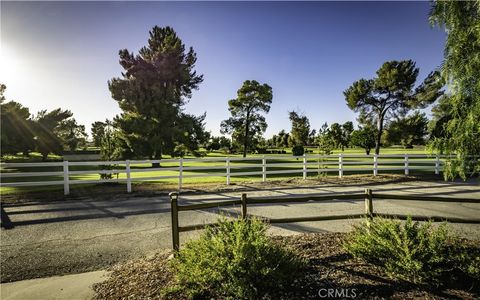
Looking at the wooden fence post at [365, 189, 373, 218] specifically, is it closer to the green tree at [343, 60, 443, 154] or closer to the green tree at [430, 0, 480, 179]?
the green tree at [430, 0, 480, 179]

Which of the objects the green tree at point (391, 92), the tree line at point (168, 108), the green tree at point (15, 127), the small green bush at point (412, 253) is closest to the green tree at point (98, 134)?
the tree line at point (168, 108)

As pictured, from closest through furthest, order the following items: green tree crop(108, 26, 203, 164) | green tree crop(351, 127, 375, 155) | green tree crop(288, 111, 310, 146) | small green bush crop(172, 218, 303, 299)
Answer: small green bush crop(172, 218, 303, 299) < green tree crop(108, 26, 203, 164) < green tree crop(351, 127, 375, 155) < green tree crop(288, 111, 310, 146)

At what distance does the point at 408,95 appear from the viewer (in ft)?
97.4

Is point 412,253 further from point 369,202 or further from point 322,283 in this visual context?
point 369,202

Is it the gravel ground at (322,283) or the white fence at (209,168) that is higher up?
the white fence at (209,168)

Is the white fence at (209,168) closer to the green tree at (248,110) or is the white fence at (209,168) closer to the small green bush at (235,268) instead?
the small green bush at (235,268)

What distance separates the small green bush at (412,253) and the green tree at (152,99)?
21.5m

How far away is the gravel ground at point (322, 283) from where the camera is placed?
3.36 m

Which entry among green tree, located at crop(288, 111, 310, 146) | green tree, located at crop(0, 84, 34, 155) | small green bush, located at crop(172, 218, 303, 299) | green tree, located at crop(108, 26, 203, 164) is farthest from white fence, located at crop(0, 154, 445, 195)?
green tree, located at crop(288, 111, 310, 146)

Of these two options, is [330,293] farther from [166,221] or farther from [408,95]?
[408,95]

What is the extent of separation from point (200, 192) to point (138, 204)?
2.50 m

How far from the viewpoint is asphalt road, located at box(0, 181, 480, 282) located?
187 inches

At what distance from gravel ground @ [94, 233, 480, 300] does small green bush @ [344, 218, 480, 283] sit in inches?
5.7

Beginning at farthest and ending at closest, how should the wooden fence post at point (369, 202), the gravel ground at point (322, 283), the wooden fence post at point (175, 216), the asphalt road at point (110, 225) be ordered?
the wooden fence post at point (369, 202)
the asphalt road at point (110, 225)
the wooden fence post at point (175, 216)
the gravel ground at point (322, 283)
